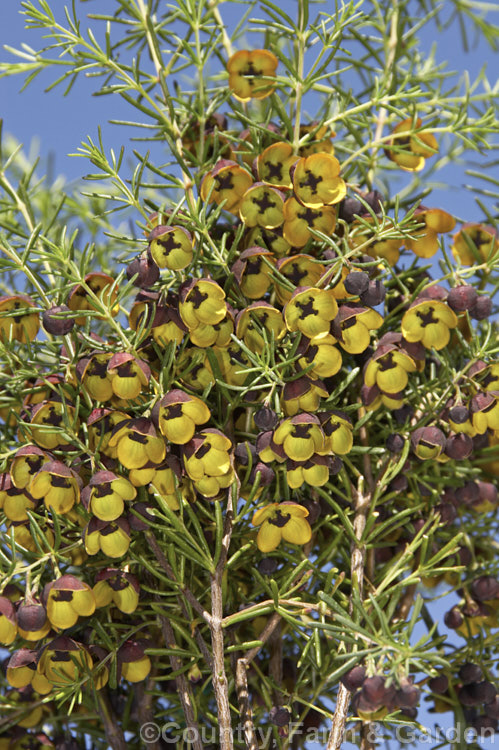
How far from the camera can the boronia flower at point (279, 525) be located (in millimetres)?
807

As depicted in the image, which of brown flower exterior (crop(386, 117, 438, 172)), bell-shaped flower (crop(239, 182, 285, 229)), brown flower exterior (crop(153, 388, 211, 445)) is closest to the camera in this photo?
brown flower exterior (crop(153, 388, 211, 445))

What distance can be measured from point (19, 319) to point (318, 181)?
37 centimetres

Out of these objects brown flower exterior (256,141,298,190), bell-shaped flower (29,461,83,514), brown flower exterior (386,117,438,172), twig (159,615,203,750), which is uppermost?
brown flower exterior (386,117,438,172)

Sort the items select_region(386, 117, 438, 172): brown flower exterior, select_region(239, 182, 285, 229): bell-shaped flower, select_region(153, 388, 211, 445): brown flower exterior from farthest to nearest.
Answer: select_region(386, 117, 438, 172): brown flower exterior → select_region(239, 182, 285, 229): bell-shaped flower → select_region(153, 388, 211, 445): brown flower exterior

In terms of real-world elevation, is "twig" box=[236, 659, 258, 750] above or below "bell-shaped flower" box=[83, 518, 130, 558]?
below

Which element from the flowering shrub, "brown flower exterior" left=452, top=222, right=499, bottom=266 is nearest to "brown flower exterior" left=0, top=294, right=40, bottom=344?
the flowering shrub

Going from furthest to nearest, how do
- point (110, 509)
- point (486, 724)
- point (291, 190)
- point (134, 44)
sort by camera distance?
point (134, 44), point (486, 724), point (291, 190), point (110, 509)

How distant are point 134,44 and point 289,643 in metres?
0.87

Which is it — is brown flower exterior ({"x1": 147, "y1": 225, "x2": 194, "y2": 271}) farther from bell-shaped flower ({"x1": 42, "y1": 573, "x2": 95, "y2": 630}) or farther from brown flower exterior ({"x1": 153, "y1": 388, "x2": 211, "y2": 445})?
bell-shaped flower ({"x1": 42, "y1": 573, "x2": 95, "y2": 630})

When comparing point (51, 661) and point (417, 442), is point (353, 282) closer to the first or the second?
point (417, 442)

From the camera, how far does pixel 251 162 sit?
987 mm

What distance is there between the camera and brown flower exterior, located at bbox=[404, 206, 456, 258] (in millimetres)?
922

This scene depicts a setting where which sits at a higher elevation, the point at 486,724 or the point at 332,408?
the point at 332,408

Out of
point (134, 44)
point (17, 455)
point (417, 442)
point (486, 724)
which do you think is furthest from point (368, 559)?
point (134, 44)
